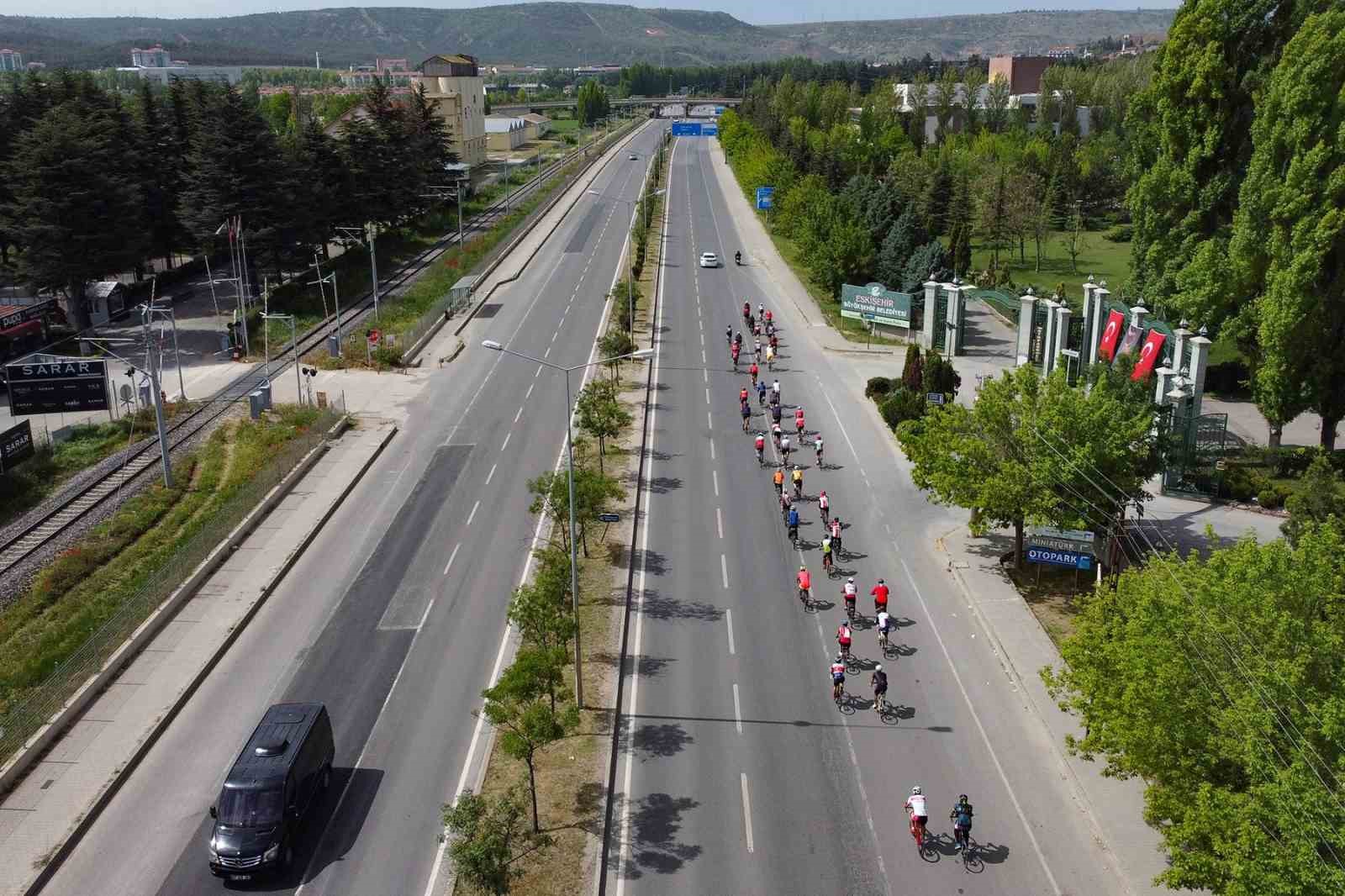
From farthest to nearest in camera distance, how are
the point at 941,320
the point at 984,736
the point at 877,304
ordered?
the point at 877,304, the point at 941,320, the point at 984,736

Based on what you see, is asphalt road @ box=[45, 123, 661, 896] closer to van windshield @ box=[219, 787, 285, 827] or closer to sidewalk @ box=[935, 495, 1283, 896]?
van windshield @ box=[219, 787, 285, 827]

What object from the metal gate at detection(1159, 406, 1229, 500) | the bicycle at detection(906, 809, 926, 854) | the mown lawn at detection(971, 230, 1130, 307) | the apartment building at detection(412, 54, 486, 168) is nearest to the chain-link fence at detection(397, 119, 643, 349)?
the apartment building at detection(412, 54, 486, 168)

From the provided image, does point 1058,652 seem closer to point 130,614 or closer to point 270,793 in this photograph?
point 270,793

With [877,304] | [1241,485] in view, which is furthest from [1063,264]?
[1241,485]

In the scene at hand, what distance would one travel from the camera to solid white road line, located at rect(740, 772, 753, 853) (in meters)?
22.3

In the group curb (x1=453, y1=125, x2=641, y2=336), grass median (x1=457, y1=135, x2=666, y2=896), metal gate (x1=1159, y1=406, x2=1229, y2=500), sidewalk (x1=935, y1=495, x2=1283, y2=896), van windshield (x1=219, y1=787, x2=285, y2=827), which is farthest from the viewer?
curb (x1=453, y1=125, x2=641, y2=336)

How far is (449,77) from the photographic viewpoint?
130m

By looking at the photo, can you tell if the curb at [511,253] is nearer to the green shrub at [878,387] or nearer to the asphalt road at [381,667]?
the asphalt road at [381,667]

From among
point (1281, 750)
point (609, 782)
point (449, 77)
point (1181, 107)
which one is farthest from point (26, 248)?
point (449, 77)

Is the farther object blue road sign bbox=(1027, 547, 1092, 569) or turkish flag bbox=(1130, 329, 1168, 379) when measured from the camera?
turkish flag bbox=(1130, 329, 1168, 379)

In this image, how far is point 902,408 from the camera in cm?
4741

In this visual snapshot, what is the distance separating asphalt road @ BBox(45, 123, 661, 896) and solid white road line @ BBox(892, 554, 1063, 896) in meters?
11.8

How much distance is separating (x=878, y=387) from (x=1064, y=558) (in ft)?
67.9

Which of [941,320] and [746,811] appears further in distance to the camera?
[941,320]
